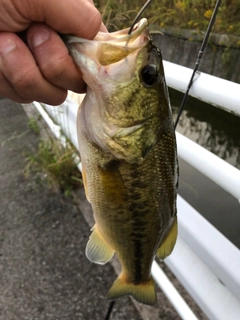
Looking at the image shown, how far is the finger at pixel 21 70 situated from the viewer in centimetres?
103

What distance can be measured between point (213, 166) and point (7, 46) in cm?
97

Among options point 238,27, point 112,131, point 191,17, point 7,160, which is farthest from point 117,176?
point 191,17

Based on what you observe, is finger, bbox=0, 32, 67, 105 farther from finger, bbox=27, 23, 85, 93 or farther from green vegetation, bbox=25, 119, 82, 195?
green vegetation, bbox=25, 119, 82, 195

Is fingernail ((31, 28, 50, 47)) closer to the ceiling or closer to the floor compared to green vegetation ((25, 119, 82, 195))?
closer to the ceiling

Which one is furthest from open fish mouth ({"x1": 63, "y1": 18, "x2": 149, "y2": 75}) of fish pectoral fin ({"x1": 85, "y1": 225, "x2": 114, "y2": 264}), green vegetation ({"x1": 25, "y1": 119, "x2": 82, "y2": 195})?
green vegetation ({"x1": 25, "y1": 119, "x2": 82, "y2": 195})

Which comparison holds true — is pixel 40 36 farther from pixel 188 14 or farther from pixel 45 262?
pixel 188 14

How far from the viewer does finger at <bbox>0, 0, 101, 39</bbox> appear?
0.98 m

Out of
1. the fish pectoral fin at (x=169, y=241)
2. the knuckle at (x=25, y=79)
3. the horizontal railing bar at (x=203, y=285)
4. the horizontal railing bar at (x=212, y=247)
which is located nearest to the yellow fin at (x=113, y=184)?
the fish pectoral fin at (x=169, y=241)

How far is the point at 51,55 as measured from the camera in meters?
1.05

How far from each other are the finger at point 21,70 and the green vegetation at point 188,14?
11.3 ft

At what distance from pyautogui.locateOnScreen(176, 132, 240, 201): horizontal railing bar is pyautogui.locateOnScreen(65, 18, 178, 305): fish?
0.23m

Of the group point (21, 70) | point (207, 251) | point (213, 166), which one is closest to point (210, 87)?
point (213, 166)

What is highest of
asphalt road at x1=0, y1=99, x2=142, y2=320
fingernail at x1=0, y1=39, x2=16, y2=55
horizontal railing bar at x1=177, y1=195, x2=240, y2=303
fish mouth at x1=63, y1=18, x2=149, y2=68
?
fish mouth at x1=63, y1=18, x2=149, y2=68

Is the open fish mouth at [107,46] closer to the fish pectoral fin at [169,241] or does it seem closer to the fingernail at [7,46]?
the fingernail at [7,46]
